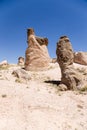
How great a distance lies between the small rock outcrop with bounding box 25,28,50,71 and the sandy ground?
28.0 feet

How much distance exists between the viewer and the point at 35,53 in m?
25.2

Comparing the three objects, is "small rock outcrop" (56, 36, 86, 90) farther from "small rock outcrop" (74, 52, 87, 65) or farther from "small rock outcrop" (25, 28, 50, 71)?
"small rock outcrop" (74, 52, 87, 65)

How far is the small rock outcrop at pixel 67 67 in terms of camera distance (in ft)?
53.5

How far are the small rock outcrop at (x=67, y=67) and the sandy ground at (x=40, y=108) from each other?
117cm

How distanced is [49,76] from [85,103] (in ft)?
28.1

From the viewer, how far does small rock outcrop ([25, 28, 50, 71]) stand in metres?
24.7

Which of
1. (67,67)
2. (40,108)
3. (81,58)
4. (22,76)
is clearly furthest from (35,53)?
(40,108)

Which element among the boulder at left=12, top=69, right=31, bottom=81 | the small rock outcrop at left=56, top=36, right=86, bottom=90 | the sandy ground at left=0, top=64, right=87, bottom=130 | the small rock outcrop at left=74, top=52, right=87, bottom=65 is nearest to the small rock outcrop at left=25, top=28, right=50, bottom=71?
the boulder at left=12, top=69, right=31, bottom=81

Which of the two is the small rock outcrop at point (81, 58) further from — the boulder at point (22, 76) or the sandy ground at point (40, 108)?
the sandy ground at point (40, 108)

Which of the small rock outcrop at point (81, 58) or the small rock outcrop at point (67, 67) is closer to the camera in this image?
the small rock outcrop at point (67, 67)

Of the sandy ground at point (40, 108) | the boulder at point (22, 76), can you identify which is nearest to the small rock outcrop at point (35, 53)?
the boulder at point (22, 76)

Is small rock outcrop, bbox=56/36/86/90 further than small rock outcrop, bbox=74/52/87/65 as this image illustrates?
No

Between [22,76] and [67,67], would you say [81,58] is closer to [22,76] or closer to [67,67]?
[67,67]

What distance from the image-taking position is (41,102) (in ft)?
41.2
